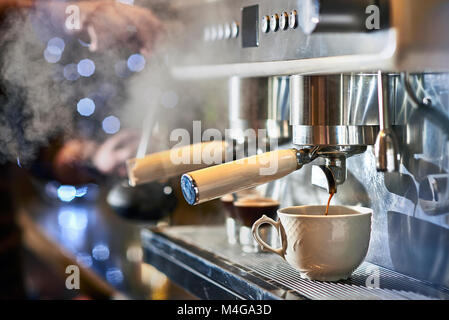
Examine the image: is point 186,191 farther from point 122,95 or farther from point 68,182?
point 68,182

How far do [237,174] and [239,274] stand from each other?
0.14m

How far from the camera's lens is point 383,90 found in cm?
59

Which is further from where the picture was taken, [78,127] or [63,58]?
[78,127]

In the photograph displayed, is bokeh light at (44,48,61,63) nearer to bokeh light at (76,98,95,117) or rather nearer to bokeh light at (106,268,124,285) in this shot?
bokeh light at (76,98,95,117)

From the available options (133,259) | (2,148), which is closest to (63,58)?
(2,148)

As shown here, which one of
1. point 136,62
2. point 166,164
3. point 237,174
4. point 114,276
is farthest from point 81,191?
point 237,174

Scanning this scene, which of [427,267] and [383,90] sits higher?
[383,90]

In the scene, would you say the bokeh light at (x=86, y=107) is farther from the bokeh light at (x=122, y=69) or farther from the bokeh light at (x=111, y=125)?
the bokeh light at (x=122, y=69)

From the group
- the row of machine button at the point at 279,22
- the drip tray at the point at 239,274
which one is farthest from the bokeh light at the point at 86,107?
the row of machine button at the point at 279,22

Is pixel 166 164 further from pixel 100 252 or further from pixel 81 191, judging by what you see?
pixel 81 191

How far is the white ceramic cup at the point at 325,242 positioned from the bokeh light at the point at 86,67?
0.65m
